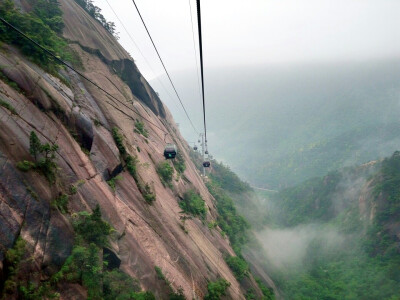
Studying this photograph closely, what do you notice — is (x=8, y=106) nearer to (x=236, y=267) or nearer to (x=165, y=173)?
(x=165, y=173)

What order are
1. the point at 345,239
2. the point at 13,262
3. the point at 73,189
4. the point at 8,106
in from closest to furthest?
the point at 13,262 < the point at 8,106 < the point at 73,189 < the point at 345,239

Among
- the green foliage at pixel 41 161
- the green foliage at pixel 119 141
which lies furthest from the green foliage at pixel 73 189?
the green foliage at pixel 119 141

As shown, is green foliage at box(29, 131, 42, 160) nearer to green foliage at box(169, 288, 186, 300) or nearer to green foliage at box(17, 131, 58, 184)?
green foliage at box(17, 131, 58, 184)

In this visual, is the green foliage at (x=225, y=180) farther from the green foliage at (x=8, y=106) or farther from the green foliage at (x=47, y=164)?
the green foliage at (x=8, y=106)

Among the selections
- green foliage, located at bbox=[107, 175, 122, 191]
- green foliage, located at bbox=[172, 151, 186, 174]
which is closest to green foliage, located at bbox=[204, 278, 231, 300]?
green foliage, located at bbox=[107, 175, 122, 191]

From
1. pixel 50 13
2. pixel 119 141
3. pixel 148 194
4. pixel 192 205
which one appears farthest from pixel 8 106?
pixel 192 205

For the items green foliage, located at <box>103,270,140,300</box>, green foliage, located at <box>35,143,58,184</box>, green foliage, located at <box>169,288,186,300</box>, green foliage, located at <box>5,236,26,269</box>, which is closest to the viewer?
green foliage, located at <box>5,236,26,269</box>

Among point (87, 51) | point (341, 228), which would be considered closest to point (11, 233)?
point (87, 51)
